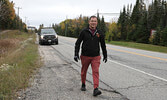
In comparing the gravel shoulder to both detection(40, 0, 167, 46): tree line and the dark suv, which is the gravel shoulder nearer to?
the dark suv

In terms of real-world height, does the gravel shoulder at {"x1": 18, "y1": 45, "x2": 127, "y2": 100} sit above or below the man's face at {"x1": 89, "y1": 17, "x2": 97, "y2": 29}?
below

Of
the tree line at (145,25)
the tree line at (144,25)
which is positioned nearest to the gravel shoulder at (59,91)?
the tree line at (144,25)

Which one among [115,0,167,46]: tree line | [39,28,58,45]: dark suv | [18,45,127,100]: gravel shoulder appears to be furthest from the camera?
[115,0,167,46]: tree line

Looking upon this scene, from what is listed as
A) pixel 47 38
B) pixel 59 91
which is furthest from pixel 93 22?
pixel 47 38


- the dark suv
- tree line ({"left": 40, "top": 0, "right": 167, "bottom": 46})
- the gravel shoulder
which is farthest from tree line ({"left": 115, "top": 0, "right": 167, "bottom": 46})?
the gravel shoulder

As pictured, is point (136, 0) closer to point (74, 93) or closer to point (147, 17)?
point (147, 17)

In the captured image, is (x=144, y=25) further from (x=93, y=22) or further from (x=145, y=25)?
(x=93, y=22)

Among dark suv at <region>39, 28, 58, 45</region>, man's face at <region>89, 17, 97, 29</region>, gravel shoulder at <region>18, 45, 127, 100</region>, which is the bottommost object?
gravel shoulder at <region>18, 45, 127, 100</region>

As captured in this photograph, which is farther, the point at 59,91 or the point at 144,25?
the point at 144,25

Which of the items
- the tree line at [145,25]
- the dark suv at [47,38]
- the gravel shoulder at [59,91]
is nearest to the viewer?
the gravel shoulder at [59,91]

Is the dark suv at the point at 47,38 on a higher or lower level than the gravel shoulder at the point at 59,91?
higher

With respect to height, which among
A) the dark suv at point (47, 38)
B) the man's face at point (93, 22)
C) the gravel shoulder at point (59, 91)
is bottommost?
the gravel shoulder at point (59, 91)

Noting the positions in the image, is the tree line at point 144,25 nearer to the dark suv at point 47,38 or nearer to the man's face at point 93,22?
the dark suv at point 47,38

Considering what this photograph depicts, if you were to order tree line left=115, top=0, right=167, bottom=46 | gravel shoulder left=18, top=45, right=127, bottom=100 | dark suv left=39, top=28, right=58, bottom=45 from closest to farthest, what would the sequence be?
gravel shoulder left=18, top=45, right=127, bottom=100
dark suv left=39, top=28, right=58, bottom=45
tree line left=115, top=0, right=167, bottom=46
